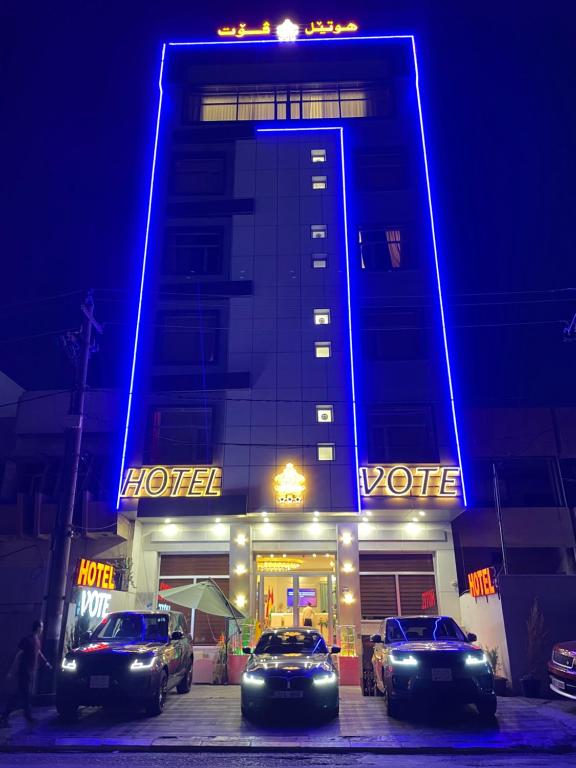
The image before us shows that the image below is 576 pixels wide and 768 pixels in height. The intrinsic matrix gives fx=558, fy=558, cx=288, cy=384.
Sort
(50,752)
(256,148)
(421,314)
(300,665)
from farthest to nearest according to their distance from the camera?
(256,148), (421,314), (300,665), (50,752)

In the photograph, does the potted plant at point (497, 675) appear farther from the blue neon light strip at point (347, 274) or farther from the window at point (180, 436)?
the window at point (180, 436)

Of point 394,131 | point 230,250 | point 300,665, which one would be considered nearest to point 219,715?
point 300,665

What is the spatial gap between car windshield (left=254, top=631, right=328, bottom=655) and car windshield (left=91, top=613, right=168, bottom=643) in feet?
7.75

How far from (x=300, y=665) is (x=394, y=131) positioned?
26398 mm

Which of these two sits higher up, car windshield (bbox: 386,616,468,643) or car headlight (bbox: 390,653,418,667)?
car windshield (bbox: 386,616,468,643)

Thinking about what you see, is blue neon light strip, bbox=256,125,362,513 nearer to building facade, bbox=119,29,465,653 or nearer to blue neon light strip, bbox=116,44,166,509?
building facade, bbox=119,29,465,653

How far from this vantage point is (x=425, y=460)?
22.1m

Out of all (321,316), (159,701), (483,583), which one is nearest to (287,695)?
(159,701)

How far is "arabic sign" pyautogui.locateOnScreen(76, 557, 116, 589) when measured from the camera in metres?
15.5

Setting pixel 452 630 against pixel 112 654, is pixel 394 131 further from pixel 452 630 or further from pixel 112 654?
pixel 112 654

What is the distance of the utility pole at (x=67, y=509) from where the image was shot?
13.5m

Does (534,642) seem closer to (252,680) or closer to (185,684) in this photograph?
(252,680)

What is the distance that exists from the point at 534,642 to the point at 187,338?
1718 centimetres

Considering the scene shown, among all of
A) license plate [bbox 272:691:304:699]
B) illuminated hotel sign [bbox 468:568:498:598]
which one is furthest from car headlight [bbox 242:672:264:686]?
illuminated hotel sign [bbox 468:568:498:598]
